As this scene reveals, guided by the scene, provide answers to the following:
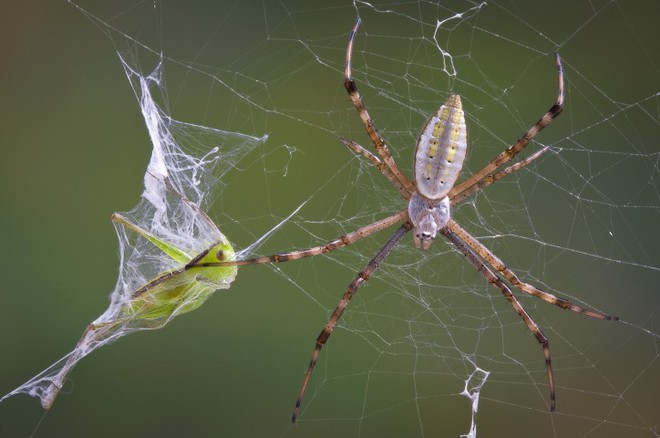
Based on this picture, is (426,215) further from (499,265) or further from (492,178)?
(499,265)

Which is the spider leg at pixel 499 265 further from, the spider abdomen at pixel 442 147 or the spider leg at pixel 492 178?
the spider abdomen at pixel 442 147

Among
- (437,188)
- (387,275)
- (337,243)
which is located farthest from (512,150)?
(387,275)

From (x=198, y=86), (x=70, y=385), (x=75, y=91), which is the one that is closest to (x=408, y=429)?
(x=70, y=385)

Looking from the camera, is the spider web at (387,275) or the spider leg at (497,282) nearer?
the spider leg at (497,282)

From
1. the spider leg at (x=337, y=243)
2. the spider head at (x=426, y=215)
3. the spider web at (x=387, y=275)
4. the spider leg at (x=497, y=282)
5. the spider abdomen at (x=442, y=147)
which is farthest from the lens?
the spider web at (x=387, y=275)

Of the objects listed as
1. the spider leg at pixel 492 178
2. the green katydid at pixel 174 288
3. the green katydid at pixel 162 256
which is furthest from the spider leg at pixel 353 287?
the green katydid at pixel 174 288

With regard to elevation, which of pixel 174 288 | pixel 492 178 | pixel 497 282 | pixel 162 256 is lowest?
pixel 497 282

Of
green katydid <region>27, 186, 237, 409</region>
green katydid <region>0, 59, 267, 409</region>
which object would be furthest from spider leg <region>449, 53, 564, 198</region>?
green katydid <region>27, 186, 237, 409</region>
